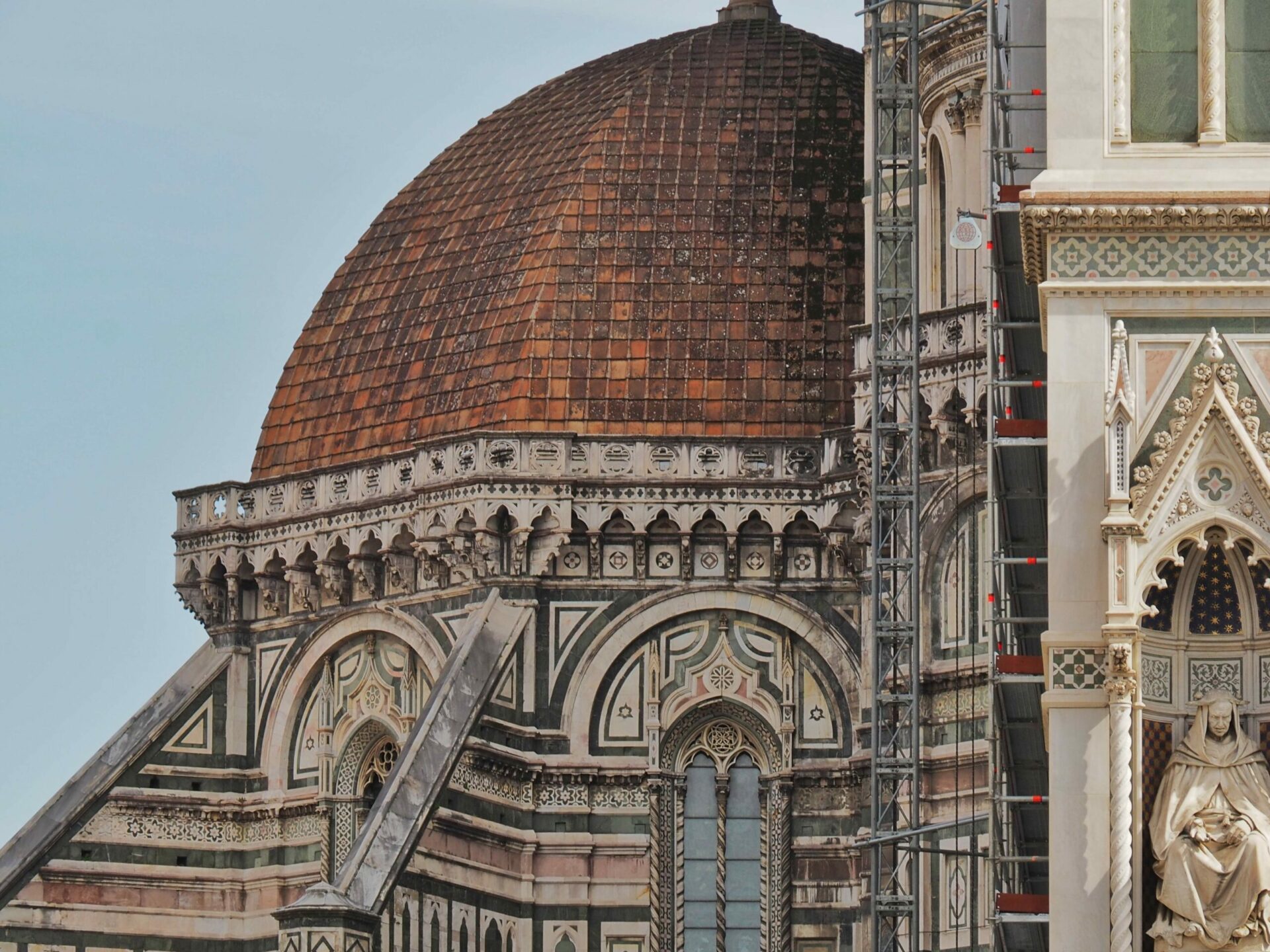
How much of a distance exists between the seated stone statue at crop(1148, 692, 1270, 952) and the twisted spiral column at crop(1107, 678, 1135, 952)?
0.80ft

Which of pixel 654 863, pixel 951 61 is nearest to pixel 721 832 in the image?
pixel 654 863

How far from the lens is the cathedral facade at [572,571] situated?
195 feet

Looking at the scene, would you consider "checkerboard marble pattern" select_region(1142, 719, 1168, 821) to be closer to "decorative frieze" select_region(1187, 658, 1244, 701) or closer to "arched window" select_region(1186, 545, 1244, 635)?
"decorative frieze" select_region(1187, 658, 1244, 701)

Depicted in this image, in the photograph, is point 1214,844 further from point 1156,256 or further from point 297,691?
point 297,691

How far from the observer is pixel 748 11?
227 ft

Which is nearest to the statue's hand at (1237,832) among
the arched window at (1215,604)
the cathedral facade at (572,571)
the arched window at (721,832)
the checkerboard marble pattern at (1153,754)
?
the checkerboard marble pattern at (1153,754)

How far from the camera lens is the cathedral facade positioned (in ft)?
195

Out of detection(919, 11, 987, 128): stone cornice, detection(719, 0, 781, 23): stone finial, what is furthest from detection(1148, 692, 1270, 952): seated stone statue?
detection(719, 0, 781, 23): stone finial

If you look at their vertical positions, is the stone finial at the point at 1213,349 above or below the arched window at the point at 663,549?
below

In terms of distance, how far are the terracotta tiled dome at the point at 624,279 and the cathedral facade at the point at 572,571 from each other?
0.17 feet

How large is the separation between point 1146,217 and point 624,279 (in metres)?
26.2

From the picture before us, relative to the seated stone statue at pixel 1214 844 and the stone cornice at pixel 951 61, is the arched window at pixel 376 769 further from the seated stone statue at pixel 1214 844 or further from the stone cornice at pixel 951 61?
the seated stone statue at pixel 1214 844

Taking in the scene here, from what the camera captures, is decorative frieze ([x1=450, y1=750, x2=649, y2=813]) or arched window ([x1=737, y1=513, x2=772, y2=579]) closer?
decorative frieze ([x1=450, y1=750, x2=649, y2=813])

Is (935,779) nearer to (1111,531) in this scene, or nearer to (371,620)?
(371,620)
